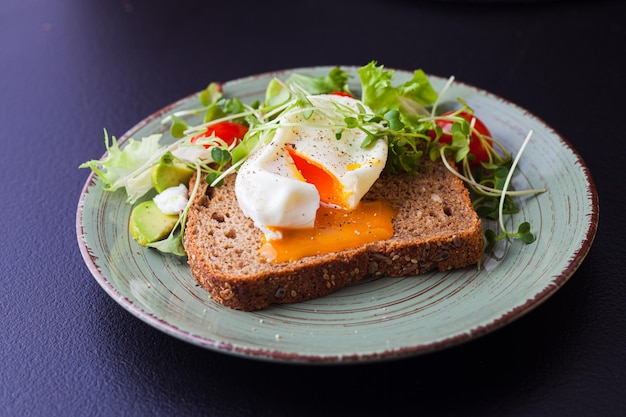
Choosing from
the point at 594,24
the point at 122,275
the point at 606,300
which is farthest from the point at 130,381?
the point at 594,24

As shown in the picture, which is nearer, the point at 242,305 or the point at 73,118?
the point at 242,305

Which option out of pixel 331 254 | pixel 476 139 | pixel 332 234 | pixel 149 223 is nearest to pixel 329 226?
pixel 332 234

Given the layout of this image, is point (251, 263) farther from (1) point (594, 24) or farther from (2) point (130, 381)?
(1) point (594, 24)

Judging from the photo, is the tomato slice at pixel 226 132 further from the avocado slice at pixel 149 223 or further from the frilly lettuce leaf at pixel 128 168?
the avocado slice at pixel 149 223

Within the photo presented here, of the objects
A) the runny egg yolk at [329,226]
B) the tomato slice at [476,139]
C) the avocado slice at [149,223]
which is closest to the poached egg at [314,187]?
the runny egg yolk at [329,226]

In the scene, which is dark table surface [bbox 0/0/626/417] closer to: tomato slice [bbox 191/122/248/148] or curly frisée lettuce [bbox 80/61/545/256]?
curly frisée lettuce [bbox 80/61/545/256]

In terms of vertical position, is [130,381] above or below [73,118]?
below
